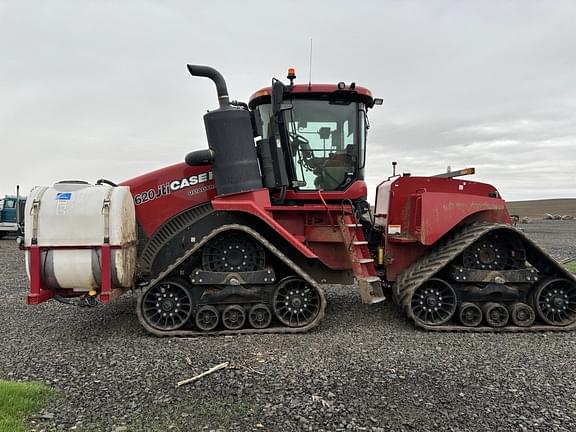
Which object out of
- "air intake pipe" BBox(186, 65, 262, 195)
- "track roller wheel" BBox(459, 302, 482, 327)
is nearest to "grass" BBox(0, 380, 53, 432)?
"air intake pipe" BBox(186, 65, 262, 195)

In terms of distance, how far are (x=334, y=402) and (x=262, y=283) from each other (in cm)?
→ 218

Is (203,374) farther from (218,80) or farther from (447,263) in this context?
(218,80)

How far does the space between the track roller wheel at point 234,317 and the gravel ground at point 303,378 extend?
0.85ft

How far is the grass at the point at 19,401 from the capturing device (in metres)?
3.34

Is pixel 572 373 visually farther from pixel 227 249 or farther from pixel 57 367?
pixel 57 367

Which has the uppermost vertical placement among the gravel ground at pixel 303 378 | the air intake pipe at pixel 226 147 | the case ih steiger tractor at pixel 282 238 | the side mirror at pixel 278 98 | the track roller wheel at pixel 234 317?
the side mirror at pixel 278 98

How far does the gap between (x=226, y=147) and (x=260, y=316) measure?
2.16m

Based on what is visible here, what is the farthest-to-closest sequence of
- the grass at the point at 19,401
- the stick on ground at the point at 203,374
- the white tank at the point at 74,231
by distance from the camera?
the white tank at the point at 74,231 → the stick on ground at the point at 203,374 → the grass at the point at 19,401

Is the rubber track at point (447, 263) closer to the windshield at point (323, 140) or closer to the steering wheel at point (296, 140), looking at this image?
the windshield at point (323, 140)

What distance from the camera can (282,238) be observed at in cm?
604

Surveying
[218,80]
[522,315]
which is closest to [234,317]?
[218,80]

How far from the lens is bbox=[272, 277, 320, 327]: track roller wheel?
5.78m

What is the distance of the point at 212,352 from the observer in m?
4.93

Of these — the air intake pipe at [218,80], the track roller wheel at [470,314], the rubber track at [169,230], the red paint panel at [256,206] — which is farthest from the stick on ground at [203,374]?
the air intake pipe at [218,80]
